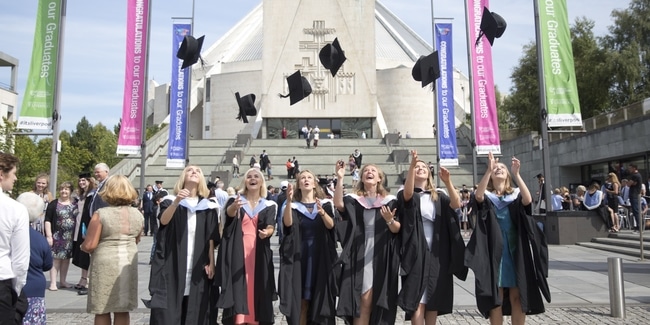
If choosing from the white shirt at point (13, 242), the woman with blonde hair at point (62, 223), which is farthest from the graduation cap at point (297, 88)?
the white shirt at point (13, 242)

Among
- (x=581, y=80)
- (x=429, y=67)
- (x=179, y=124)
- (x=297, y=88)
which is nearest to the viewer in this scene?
(x=297, y=88)

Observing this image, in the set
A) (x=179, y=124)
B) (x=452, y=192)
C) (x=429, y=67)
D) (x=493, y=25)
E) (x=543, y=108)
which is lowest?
(x=452, y=192)

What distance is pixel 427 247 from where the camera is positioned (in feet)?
16.9

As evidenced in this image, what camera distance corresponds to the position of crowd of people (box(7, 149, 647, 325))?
16.3ft

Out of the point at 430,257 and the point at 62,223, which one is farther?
the point at 62,223

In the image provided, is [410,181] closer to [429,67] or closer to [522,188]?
[522,188]

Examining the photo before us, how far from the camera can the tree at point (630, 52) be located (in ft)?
112

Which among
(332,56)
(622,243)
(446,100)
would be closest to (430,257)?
(332,56)

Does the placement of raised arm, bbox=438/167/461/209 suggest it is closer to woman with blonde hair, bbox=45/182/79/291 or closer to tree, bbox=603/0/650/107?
woman with blonde hair, bbox=45/182/79/291

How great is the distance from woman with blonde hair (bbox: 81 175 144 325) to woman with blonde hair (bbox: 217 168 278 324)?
0.85m

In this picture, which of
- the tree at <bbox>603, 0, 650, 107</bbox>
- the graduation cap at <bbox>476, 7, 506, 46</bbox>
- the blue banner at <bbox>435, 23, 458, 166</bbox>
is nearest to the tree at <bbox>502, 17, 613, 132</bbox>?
the tree at <bbox>603, 0, 650, 107</bbox>

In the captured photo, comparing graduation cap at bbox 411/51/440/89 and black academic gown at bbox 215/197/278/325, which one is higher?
graduation cap at bbox 411/51/440/89

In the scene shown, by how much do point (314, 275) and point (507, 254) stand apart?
1919 millimetres

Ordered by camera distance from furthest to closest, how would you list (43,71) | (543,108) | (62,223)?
1. (543,108)
2. (43,71)
3. (62,223)
